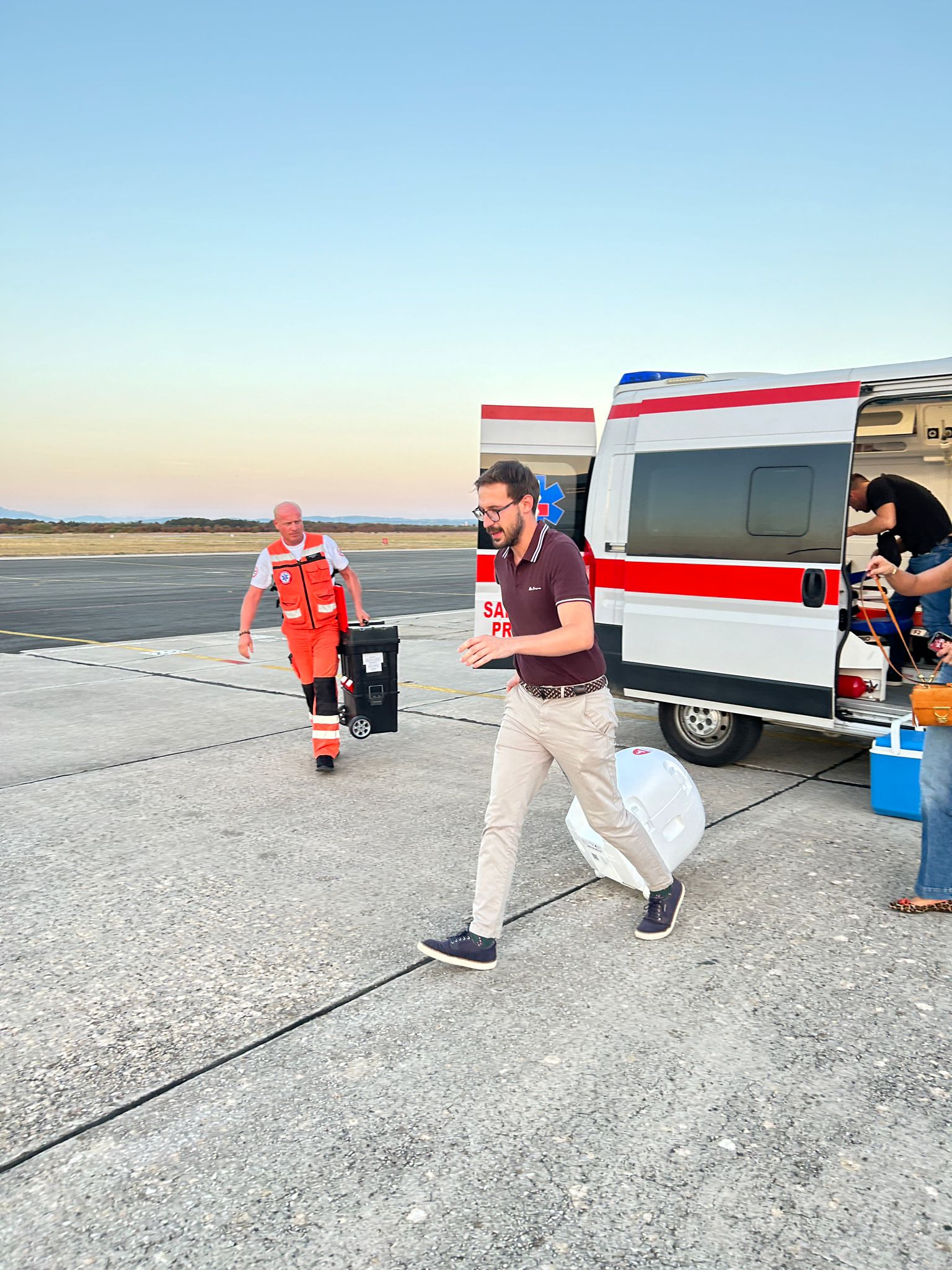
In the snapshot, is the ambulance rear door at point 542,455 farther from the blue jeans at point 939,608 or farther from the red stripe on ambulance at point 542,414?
the blue jeans at point 939,608

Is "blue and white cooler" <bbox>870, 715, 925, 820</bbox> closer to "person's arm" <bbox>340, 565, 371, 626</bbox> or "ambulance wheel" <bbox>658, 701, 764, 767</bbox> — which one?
"ambulance wheel" <bbox>658, 701, 764, 767</bbox>

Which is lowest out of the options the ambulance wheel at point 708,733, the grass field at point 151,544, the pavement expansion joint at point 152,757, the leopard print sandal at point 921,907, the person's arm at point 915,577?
the grass field at point 151,544

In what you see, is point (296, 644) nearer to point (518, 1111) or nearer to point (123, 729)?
point (123, 729)

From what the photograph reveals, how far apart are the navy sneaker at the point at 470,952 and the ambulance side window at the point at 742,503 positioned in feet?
10.6

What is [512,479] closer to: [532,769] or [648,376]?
[532,769]

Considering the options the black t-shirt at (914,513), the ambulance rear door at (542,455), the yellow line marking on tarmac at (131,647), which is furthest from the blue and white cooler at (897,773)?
the yellow line marking on tarmac at (131,647)

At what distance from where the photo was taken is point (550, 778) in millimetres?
6156

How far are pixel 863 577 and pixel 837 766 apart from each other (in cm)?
141

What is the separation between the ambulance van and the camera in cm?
554

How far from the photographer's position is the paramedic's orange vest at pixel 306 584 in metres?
6.41

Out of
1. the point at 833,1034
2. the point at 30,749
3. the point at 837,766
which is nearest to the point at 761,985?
the point at 833,1034

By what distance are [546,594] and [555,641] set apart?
0.72ft

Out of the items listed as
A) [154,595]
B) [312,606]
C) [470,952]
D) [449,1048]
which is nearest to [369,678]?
[312,606]

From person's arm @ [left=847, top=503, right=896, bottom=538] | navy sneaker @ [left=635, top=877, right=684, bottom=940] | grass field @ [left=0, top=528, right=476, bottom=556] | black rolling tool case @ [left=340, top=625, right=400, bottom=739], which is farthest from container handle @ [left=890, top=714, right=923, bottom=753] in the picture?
grass field @ [left=0, top=528, right=476, bottom=556]
